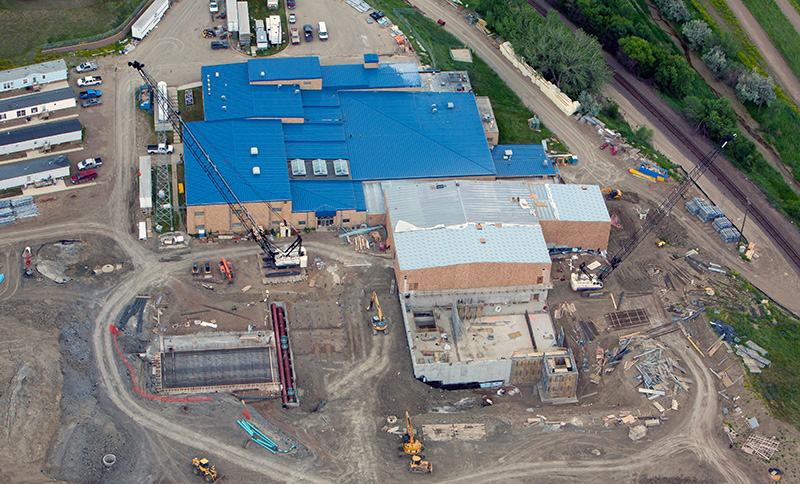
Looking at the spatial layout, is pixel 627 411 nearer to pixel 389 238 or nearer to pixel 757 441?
pixel 757 441

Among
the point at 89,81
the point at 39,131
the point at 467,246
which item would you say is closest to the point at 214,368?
the point at 467,246

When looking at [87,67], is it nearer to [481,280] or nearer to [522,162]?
[522,162]

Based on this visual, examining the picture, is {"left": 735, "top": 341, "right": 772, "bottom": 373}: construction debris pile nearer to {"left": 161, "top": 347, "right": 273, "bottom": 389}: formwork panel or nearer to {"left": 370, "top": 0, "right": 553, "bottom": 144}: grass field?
{"left": 370, "top": 0, "right": 553, "bottom": 144}: grass field

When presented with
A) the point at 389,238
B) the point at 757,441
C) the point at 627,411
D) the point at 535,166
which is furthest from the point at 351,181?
the point at 757,441

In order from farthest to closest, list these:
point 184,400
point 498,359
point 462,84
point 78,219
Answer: point 462,84 < point 78,219 < point 498,359 < point 184,400

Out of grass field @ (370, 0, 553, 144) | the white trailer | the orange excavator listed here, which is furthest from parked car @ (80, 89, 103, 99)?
grass field @ (370, 0, 553, 144)

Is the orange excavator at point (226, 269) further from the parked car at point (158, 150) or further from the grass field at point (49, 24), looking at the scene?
the grass field at point (49, 24)
